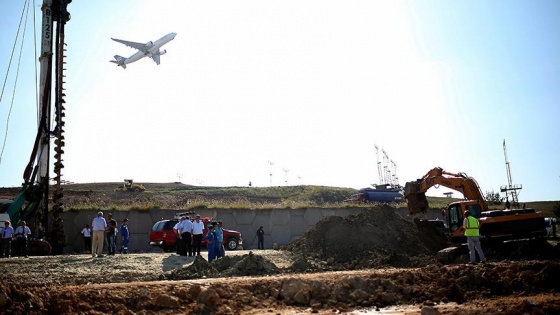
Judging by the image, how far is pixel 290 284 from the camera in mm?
11805

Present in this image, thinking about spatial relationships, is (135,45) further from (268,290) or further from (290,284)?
(290,284)

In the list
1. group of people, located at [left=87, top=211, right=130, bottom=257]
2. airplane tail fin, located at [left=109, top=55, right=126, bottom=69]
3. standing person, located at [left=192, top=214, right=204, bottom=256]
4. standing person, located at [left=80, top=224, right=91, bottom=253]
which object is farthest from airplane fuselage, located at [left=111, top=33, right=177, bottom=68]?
standing person, located at [left=192, top=214, right=204, bottom=256]

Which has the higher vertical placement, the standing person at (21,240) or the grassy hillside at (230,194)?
the grassy hillside at (230,194)

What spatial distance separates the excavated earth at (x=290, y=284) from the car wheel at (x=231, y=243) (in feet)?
19.4

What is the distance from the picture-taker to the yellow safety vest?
1562cm

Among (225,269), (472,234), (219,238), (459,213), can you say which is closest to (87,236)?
(219,238)

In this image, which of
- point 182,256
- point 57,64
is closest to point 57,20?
point 57,64

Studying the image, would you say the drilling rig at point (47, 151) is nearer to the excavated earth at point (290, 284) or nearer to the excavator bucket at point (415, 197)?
the excavated earth at point (290, 284)

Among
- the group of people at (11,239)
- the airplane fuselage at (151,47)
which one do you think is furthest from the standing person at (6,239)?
the airplane fuselage at (151,47)

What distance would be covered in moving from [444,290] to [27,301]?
31.0 ft

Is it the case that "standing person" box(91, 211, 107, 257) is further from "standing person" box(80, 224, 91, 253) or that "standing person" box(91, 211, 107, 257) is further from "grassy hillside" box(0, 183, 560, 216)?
"grassy hillside" box(0, 183, 560, 216)

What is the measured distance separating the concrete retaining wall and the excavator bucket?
10.2 metres

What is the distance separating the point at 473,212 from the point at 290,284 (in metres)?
10.4

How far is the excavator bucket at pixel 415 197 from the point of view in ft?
71.8
